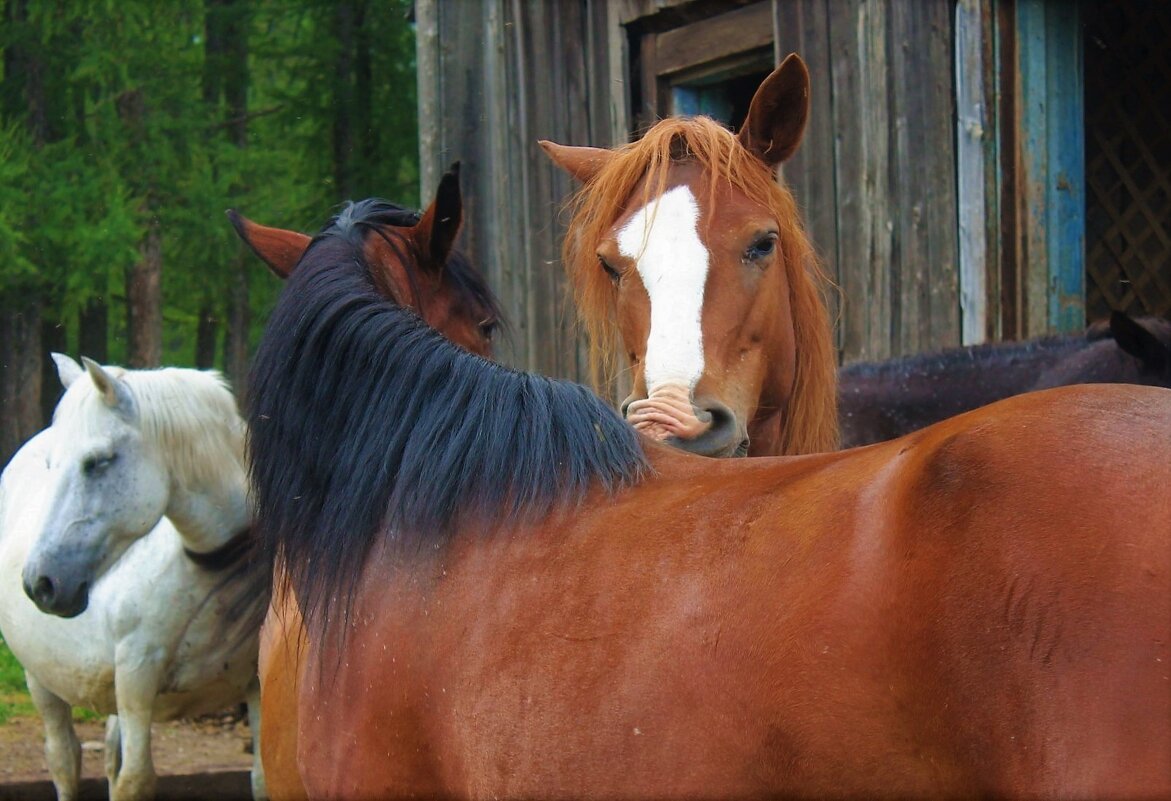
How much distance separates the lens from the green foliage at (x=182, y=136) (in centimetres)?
1150

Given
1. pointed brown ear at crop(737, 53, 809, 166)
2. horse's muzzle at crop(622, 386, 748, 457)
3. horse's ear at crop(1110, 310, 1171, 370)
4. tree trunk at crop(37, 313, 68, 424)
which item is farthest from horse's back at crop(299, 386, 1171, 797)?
tree trunk at crop(37, 313, 68, 424)

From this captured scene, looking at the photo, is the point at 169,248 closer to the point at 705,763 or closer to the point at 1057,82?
the point at 1057,82

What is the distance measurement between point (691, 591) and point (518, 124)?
17.3 ft

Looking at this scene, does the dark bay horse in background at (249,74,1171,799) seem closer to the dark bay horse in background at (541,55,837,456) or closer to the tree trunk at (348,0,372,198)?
the dark bay horse in background at (541,55,837,456)

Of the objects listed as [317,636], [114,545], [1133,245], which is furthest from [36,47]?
[317,636]

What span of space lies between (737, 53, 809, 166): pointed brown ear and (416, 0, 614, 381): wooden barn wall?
3.08 metres

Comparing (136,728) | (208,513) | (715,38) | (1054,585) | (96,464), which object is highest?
(715,38)

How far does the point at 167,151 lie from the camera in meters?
12.6

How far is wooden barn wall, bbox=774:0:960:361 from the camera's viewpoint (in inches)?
176

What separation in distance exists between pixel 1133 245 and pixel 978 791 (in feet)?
17.8

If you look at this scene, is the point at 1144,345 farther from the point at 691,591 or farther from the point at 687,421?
the point at 691,591

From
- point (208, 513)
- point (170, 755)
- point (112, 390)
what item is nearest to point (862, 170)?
point (208, 513)

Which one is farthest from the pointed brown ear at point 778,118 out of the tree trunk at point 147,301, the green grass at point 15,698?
the tree trunk at point 147,301

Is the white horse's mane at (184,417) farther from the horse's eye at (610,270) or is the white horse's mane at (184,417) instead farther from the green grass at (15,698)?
the green grass at (15,698)
